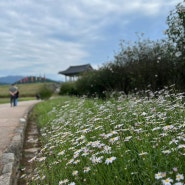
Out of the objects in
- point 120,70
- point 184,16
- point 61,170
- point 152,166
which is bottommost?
point 61,170

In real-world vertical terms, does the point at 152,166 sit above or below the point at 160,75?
below

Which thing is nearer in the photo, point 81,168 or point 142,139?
point 142,139

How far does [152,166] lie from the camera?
2.09 m

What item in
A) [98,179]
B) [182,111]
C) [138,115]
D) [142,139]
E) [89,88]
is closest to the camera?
[98,179]

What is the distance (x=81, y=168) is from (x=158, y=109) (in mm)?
1583

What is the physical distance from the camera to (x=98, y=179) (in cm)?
234

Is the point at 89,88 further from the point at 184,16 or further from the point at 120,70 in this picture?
the point at 184,16

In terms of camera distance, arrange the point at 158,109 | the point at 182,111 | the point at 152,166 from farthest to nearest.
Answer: the point at 158,109, the point at 182,111, the point at 152,166

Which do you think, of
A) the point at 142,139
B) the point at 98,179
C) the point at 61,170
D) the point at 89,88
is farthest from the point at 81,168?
the point at 89,88

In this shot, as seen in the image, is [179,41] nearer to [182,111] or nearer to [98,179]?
[182,111]

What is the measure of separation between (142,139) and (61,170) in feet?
2.72

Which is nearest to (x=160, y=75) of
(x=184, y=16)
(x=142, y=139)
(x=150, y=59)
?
(x=150, y=59)

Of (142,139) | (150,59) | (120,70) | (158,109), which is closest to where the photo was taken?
(142,139)

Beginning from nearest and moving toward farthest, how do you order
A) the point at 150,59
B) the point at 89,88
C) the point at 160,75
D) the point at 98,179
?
the point at 98,179, the point at 160,75, the point at 150,59, the point at 89,88
